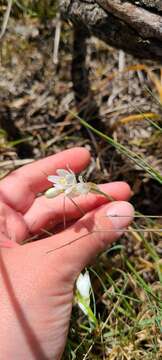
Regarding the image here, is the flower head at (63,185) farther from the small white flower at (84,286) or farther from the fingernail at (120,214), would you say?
the small white flower at (84,286)

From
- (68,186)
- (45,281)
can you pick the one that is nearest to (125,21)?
(68,186)

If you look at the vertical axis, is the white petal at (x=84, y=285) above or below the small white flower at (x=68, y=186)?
below

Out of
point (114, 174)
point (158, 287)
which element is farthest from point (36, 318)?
point (114, 174)

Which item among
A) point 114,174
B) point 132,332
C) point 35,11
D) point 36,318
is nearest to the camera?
point 36,318

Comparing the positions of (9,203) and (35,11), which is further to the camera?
(35,11)

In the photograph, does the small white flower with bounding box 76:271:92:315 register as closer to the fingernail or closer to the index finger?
the fingernail

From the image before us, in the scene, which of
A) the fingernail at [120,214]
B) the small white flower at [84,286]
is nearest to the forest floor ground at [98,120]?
the small white flower at [84,286]

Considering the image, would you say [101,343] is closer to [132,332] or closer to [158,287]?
[132,332]

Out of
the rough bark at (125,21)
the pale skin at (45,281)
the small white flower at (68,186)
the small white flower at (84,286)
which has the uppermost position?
the rough bark at (125,21)
